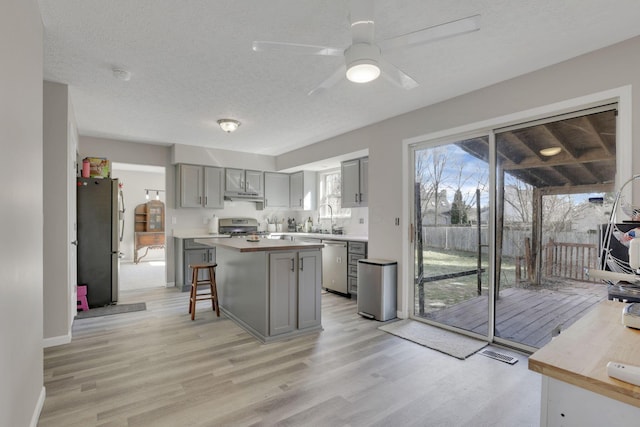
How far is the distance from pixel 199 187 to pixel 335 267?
9.23 ft

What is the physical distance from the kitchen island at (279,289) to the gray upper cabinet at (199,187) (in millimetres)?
2464

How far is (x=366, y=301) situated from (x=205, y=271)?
2826mm

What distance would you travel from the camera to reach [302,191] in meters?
6.71

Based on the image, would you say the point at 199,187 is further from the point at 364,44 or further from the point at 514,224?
the point at 514,224

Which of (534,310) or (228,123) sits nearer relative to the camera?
(534,310)

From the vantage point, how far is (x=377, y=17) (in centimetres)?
203

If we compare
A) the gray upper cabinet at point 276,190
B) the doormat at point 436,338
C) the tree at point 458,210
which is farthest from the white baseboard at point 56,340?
the tree at point 458,210

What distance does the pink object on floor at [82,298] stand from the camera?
414cm

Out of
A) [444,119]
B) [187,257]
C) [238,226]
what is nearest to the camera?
[444,119]

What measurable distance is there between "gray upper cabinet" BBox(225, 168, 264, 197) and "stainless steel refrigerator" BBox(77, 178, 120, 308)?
199cm

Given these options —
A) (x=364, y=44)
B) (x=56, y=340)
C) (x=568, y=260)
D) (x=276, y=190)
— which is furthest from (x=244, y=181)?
(x=568, y=260)

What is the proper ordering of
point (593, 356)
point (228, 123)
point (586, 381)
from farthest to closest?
point (228, 123) → point (593, 356) → point (586, 381)

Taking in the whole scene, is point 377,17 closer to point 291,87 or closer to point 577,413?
point 291,87

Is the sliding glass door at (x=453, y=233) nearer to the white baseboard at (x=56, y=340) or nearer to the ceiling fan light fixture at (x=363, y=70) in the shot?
the ceiling fan light fixture at (x=363, y=70)
